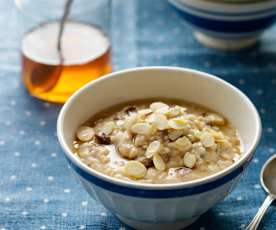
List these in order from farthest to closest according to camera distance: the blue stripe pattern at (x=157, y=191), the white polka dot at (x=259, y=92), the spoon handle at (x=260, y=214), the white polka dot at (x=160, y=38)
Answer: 1. the white polka dot at (x=160, y=38)
2. the white polka dot at (x=259, y=92)
3. the spoon handle at (x=260, y=214)
4. the blue stripe pattern at (x=157, y=191)

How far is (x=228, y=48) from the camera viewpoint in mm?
1570

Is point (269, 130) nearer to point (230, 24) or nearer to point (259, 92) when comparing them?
point (259, 92)

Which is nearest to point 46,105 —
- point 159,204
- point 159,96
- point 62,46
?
point 62,46

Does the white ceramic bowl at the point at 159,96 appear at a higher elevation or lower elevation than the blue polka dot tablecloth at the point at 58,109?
higher

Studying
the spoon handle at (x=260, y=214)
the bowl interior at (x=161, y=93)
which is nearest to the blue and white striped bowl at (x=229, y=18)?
the bowl interior at (x=161, y=93)

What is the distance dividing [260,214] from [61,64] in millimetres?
553

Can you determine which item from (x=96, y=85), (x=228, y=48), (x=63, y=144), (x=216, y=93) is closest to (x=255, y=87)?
(x=228, y=48)

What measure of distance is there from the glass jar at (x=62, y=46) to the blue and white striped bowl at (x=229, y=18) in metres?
0.19

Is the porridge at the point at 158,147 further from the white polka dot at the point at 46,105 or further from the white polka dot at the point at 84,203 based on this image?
the white polka dot at the point at 46,105

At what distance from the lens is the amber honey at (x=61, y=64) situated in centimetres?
141

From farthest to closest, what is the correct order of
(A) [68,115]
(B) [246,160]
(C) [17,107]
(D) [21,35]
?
1. (D) [21,35]
2. (C) [17,107]
3. (A) [68,115]
4. (B) [246,160]

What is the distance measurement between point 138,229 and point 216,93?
0.92 feet

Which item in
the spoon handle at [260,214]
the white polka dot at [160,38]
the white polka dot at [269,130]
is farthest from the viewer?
the white polka dot at [160,38]

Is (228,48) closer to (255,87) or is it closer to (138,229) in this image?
(255,87)
